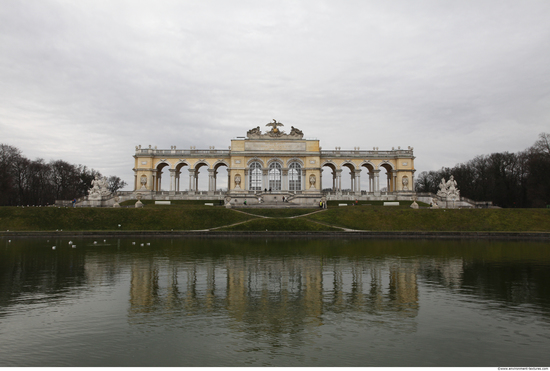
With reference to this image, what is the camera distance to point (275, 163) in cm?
6650

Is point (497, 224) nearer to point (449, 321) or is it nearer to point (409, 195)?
point (409, 195)

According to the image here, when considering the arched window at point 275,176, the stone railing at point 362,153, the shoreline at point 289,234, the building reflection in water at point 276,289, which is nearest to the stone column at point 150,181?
the arched window at point 275,176

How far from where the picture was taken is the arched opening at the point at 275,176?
6650 cm

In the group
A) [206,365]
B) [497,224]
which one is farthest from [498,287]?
[497,224]

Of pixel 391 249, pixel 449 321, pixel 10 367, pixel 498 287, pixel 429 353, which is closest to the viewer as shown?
pixel 10 367

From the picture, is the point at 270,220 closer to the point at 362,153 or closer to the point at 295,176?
the point at 295,176

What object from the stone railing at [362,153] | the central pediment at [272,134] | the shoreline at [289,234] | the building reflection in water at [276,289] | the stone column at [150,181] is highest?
the central pediment at [272,134]

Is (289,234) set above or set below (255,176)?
below

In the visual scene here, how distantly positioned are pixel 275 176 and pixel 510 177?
40324 mm

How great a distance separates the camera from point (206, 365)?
6.99 meters

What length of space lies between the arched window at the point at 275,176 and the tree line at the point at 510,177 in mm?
37373

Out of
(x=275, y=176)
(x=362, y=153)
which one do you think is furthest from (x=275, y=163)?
(x=362, y=153)

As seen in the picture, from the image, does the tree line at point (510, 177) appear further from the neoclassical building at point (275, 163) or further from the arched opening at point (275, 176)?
the arched opening at point (275, 176)

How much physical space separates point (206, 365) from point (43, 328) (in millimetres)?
4535
